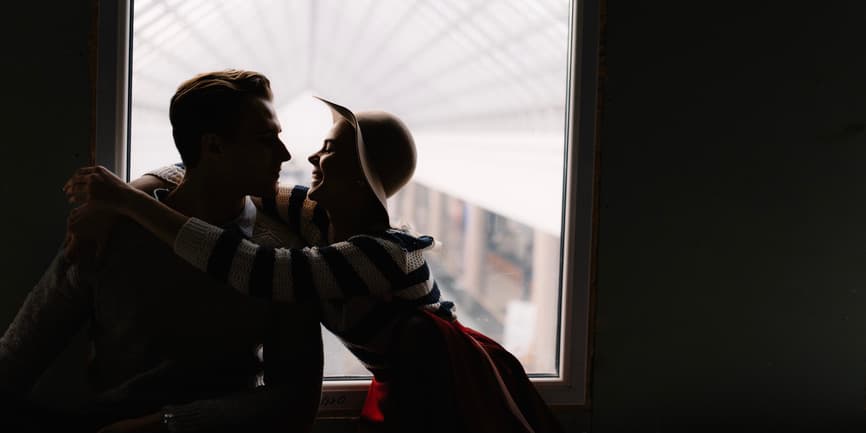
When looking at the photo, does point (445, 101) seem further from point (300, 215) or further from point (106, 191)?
point (106, 191)

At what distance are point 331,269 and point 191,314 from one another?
0.31 m

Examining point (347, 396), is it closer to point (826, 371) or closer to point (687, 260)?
point (687, 260)

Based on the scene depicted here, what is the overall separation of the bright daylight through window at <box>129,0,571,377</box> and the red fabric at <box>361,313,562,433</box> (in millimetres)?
344

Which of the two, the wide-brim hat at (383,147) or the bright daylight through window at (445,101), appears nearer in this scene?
the wide-brim hat at (383,147)

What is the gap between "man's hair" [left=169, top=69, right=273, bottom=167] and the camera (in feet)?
5.14

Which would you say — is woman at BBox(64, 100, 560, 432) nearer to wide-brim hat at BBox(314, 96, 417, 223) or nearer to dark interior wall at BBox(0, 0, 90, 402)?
wide-brim hat at BBox(314, 96, 417, 223)

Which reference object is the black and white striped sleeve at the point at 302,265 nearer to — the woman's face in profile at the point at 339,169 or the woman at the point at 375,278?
the woman at the point at 375,278

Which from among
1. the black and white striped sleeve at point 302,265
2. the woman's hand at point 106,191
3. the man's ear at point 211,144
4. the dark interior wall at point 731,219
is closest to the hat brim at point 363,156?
the black and white striped sleeve at point 302,265

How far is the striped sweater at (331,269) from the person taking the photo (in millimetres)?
1512

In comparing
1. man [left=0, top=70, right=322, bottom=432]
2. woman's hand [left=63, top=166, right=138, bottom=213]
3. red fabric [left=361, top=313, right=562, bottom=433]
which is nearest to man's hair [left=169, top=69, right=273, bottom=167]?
man [left=0, top=70, right=322, bottom=432]

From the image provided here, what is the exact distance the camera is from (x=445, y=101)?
209 centimetres

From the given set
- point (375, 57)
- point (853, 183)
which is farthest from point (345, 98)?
point (853, 183)

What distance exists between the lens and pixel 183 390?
161 centimetres

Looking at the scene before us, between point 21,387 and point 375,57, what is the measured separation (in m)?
1.15
